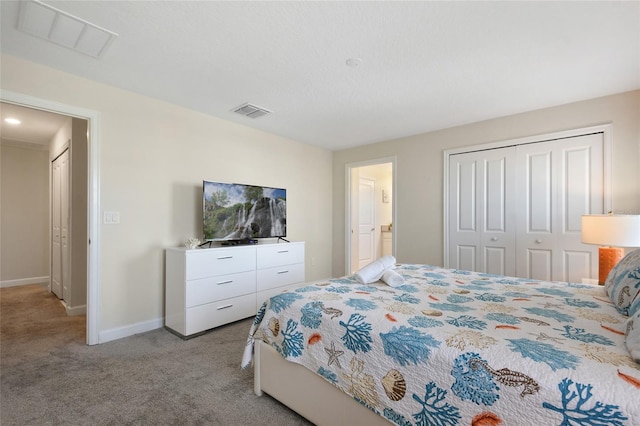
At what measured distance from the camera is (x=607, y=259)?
2588 millimetres

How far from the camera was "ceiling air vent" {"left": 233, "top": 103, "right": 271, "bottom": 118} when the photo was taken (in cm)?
325

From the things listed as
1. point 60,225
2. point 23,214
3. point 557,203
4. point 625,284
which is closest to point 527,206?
point 557,203

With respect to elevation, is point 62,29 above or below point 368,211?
above

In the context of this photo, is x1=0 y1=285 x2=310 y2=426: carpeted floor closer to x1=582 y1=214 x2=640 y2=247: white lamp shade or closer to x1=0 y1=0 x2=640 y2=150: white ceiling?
x1=0 y1=0 x2=640 y2=150: white ceiling

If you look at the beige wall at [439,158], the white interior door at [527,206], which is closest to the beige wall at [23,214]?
the beige wall at [439,158]

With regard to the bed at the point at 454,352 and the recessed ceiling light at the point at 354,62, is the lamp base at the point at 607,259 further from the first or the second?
the recessed ceiling light at the point at 354,62

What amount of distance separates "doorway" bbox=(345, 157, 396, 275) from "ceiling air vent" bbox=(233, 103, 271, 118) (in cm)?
205

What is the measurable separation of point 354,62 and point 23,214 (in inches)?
243

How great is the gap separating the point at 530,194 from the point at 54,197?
6501 mm

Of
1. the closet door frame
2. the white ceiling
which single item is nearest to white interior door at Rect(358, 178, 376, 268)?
the closet door frame

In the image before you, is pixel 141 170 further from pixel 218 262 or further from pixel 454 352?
pixel 454 352

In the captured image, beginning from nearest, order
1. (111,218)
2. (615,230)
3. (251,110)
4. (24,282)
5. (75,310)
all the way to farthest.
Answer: (615,230) → (111,218) → (251,110) → (75,310) → (24,282)

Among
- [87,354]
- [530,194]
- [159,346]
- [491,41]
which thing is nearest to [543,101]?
[530,194]

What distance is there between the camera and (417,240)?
13.9ft
